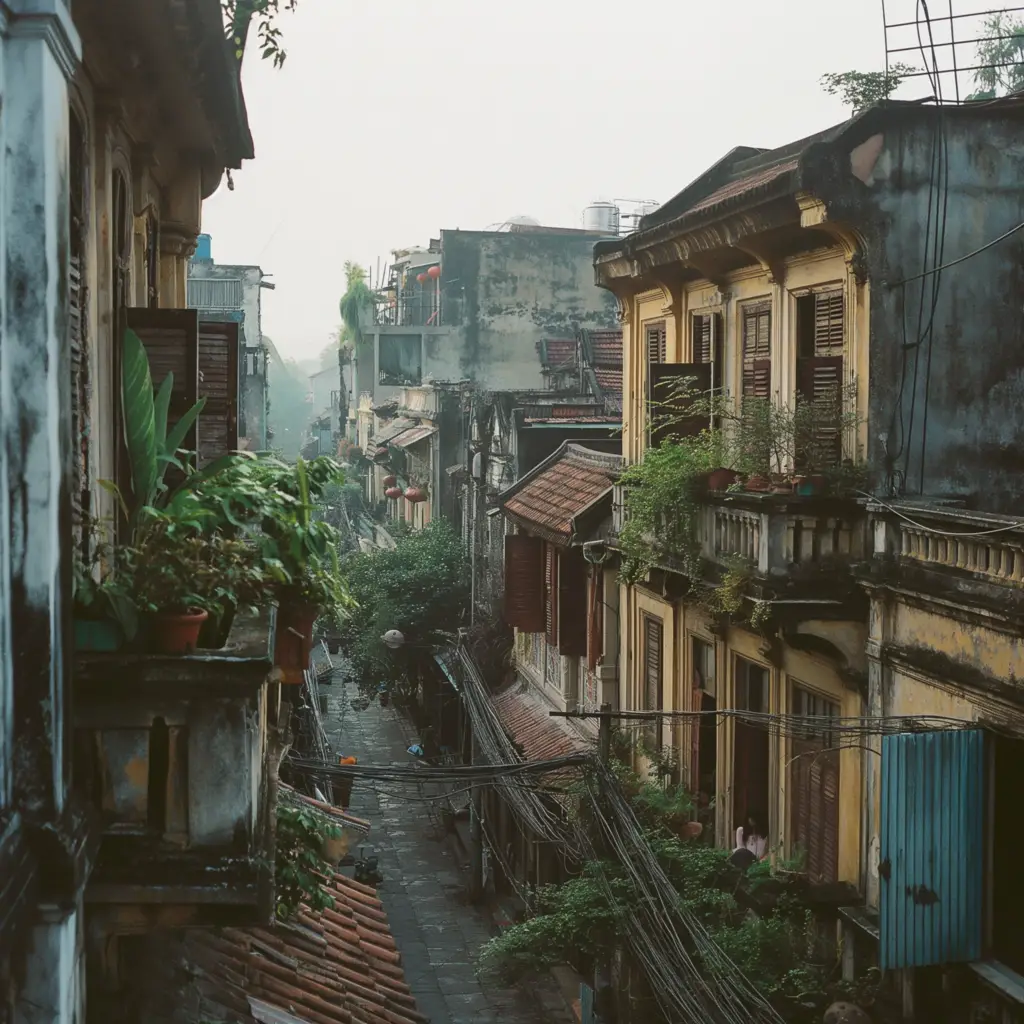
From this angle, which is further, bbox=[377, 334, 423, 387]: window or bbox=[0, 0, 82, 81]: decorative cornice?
bbox=[377, 334, 423, 387]: window

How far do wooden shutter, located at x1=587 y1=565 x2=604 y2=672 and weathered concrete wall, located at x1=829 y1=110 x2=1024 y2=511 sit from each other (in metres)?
8.76

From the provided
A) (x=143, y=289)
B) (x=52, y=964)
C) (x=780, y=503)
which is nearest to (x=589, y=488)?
(x=780, y=503)

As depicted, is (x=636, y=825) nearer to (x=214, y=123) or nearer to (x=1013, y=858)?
(x=1013, y=858)

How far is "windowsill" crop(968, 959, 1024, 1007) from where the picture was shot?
11.1m

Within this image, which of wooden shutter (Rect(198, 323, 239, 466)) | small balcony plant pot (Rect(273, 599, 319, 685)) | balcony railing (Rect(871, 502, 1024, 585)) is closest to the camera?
small balcony plant pot (Rect(273, 599, 319, 685))

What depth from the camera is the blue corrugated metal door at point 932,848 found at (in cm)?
1136

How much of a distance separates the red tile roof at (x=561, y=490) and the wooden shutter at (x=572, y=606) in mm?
797

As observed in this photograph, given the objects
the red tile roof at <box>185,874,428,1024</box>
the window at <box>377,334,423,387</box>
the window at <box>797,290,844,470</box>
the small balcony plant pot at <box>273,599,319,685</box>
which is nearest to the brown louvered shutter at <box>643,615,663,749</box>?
the window at <box>797,290,844,470</box>

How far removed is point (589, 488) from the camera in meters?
23.2

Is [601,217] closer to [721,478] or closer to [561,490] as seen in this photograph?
[561,490]

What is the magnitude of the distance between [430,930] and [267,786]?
18359 mm

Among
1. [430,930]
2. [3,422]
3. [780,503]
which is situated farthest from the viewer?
[430,930]

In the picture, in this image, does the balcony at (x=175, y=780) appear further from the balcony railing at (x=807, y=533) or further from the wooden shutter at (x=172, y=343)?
the balcony railing at (x=807, y=533)

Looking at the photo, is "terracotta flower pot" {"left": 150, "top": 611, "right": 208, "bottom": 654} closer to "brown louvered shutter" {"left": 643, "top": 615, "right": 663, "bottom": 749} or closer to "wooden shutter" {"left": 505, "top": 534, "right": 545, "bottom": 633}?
"brown louvered shutter" {"left": 643, "top": 615, "right": 663, "bottom": 749}
